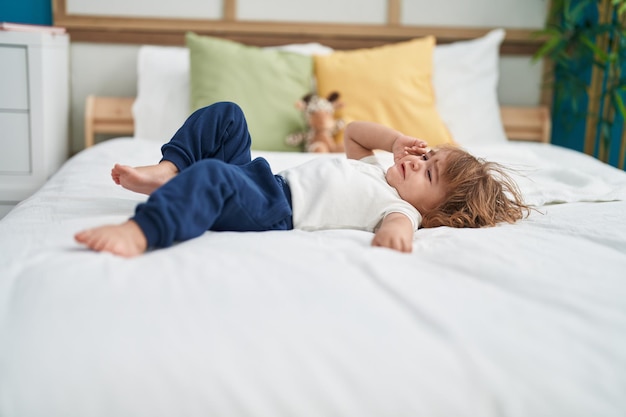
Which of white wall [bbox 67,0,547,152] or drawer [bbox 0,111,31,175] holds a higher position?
white wall [bbox 67,0,547,152]

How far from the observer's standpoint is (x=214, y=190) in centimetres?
102

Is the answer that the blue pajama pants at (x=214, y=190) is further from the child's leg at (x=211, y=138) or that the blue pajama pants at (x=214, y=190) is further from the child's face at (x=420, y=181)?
the child's face at (x=420, y=181)

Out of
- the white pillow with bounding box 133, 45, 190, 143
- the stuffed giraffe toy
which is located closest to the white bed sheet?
the stuffed giraffe toy

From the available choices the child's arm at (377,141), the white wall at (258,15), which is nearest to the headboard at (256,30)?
the white wall at (258,15)

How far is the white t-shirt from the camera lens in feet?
4.02

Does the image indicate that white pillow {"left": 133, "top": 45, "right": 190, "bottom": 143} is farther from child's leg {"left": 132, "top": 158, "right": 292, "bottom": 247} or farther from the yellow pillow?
child's leg {"left": 132, "top": 158, "right": 292, "bottom": 247}

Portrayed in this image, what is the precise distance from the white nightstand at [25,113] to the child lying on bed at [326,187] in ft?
Answer: 4.04

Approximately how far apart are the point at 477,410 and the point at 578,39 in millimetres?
2291

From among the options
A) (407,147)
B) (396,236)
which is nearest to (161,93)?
(407,147)

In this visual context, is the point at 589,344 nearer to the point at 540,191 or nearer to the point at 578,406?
the point at 578,406

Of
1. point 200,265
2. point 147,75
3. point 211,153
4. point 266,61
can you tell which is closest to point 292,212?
point 211,153

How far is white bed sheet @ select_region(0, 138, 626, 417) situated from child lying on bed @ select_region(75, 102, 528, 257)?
121mm

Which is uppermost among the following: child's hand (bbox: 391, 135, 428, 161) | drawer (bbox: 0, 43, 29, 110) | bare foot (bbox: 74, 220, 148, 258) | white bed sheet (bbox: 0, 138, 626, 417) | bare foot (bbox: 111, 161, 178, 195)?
drawer (bbox: 0, 43, 29, 110)

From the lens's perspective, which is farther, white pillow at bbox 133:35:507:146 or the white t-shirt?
white pillow at bbox 133:35:507:146
